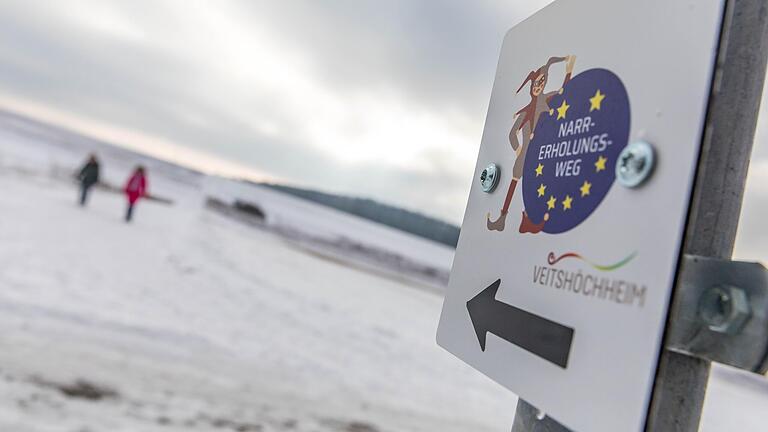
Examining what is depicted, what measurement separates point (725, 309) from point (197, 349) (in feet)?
16.2

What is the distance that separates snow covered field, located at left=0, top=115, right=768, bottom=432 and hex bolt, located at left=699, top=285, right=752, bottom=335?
3412 millimetres

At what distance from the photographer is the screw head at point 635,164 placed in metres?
0.64

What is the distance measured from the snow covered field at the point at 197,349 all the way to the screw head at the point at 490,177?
309 cm

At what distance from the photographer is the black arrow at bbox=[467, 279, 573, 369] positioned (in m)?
0.73

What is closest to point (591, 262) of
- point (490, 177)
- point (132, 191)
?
point (490, 177)

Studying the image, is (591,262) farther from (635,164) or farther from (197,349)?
(197,349)

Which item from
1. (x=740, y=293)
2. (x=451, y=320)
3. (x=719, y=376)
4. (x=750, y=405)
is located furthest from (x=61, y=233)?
(x=719, y=376)

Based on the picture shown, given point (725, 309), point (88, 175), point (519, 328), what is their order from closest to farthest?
point (725, 309) → point (519, 328) → point (88, 175)

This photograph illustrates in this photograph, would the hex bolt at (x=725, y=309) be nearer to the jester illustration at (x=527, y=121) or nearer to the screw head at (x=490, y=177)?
the jester illustration at (x=527, y=121)

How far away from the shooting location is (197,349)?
4.77m

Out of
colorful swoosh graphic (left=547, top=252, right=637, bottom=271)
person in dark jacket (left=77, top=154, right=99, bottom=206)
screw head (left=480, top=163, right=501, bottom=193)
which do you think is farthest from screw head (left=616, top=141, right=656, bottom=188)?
person in dark jacket (left=77, top=154, right=99, bottom=206)

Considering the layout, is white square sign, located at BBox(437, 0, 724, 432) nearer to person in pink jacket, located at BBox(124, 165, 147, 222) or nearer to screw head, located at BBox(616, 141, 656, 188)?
screw head, located at BBox(616, 141, 656, 188)

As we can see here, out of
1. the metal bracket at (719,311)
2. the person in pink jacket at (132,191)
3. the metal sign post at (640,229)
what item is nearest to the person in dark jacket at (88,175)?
the person in pink jacket at (132,191)

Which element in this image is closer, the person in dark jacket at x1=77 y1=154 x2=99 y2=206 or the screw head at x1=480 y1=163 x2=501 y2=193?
the screw head at x1=480 y1=163 x2=501 y2=193
